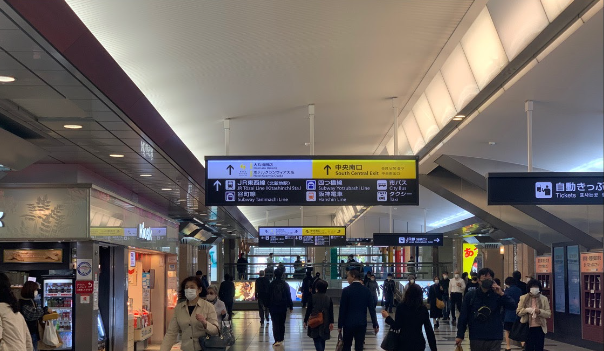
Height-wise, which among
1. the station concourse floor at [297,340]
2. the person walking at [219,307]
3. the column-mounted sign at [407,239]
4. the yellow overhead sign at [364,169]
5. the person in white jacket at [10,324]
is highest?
the yellow overhead sign at [364,169]

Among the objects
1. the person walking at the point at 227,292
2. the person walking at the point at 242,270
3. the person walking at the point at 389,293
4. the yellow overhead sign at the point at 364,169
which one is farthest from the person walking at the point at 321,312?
the person walking at the point at 242,270

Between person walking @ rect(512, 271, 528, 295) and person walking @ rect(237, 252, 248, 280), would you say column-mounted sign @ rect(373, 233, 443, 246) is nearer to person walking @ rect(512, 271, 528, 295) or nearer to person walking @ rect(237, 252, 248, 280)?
person walking @ rect(512, 271, 528, 295)

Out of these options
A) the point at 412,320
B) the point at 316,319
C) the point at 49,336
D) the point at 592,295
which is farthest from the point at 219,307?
the point at 592,295

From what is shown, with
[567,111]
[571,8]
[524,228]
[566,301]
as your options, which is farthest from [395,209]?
[571,8]

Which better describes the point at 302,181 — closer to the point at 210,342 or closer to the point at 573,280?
the point at 210,342

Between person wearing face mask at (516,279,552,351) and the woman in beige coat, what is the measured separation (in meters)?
6.64

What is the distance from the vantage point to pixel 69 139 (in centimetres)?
978

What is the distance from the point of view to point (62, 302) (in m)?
12.6

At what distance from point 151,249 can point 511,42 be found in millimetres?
10864

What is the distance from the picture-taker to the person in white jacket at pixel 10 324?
24.7 ft

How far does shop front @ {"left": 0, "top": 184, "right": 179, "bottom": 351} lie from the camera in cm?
1191

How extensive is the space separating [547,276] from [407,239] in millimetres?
7100

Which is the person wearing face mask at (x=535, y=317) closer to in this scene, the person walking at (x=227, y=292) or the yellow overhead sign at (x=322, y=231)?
the yellow overhead sign at (x=322, y=231)

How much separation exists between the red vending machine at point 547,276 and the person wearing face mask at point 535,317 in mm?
5196
